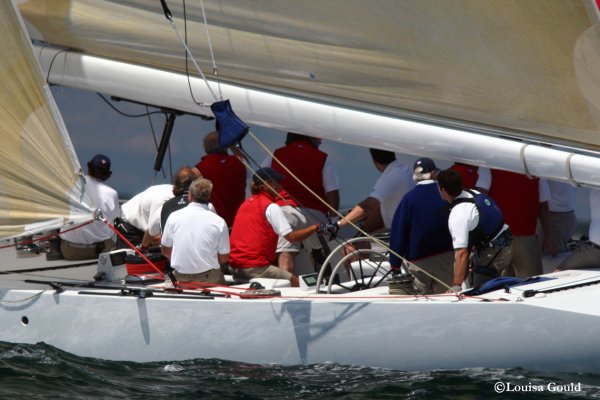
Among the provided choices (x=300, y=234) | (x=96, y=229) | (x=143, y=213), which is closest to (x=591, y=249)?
(x=300, y=234)

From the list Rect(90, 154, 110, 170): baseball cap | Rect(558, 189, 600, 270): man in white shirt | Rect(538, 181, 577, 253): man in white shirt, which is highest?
Rect(90, 154, 110, 170): baseball cap

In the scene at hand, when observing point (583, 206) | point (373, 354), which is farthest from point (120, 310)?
point (583, 206)

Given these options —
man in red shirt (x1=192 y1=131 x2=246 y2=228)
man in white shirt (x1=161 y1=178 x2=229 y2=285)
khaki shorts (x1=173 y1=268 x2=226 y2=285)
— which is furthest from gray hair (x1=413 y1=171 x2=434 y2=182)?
man in red shirt (x1=192 y1=131 x2=246 y2=228)

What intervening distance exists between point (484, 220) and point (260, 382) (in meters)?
1.58

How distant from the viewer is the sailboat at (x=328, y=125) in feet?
21.0

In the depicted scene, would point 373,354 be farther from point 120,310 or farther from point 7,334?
point 7,334

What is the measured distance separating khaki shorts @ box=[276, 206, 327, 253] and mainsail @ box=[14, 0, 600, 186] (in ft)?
2.68

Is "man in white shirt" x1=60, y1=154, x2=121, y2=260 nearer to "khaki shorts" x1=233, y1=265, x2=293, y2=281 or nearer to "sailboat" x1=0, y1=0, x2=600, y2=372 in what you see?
"sailboat" x1=0, y1=0, x2=600, y2=372

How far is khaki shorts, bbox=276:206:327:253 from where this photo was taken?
7.96 meters

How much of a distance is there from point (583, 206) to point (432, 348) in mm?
3234

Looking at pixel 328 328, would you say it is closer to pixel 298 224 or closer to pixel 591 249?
pixel 298 224

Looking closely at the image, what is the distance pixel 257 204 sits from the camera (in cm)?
779

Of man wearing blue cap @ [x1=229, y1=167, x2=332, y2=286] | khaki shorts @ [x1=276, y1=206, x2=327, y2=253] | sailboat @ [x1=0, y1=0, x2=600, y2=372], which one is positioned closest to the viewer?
sailboat @ [x1=0, y1=0, x2=600, y2=372]

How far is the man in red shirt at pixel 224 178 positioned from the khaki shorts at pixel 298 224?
819 mm
